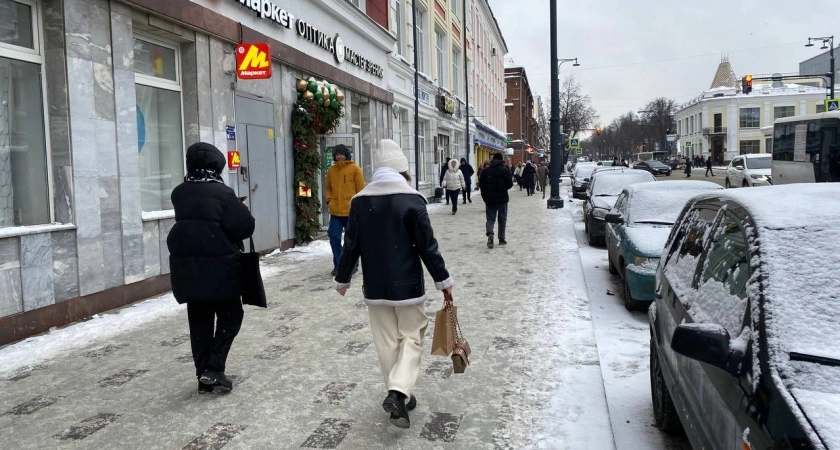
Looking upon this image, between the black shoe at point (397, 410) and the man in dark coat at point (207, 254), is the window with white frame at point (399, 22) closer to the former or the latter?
the man in dark coat at point (207, 254)

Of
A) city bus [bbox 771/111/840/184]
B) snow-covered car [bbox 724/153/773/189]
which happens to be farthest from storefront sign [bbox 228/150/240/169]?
snow-covered car [bbox 724/153/773/189]

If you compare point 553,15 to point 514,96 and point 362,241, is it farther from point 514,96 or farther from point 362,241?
point 514,96

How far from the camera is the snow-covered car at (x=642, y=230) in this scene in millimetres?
6961

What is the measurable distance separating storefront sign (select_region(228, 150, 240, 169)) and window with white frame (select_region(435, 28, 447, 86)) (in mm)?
18832

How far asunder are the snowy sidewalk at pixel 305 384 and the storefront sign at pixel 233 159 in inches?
112

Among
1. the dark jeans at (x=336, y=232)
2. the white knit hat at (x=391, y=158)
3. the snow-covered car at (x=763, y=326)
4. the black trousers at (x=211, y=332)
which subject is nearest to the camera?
the snow-covered car at (x=763, y=326)

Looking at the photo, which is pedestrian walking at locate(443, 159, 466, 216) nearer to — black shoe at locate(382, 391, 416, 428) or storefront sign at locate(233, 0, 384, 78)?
storefront sign at locate(233, 0, 384, 78)

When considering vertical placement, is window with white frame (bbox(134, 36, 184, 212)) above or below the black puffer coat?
above

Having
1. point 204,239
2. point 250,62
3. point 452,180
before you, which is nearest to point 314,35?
point 250,62

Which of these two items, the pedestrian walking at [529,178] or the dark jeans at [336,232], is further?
the pedestrian walking at [529,178]

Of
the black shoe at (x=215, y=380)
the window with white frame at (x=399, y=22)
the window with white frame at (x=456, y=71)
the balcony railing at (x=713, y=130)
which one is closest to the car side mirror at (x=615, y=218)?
the black shoe at (x=215, y=380)

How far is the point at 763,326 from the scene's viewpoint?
231 cm

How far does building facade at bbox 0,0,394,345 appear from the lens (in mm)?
6309

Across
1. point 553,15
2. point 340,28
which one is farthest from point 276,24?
point 553,15
